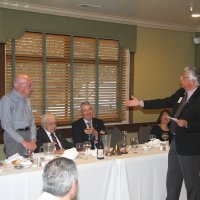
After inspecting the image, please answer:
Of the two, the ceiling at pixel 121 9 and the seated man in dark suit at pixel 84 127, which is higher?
the ceiling at pixel 121 9

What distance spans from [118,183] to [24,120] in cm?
137

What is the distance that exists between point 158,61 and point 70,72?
5.94ft

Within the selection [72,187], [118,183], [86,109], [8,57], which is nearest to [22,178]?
[118,183]

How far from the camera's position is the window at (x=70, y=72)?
17.4ft

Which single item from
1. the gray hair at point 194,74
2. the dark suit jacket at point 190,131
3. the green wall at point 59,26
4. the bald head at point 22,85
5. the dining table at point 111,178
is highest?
the green wall at point 59,26

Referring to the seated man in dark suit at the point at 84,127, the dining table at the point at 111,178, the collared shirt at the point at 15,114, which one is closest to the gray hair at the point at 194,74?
the dining table at the point at 111,178

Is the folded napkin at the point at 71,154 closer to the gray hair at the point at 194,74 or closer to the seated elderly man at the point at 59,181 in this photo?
the gray hair at the point at 194,74

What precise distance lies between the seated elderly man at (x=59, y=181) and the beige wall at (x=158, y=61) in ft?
15.4

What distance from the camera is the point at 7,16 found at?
16.4 feet

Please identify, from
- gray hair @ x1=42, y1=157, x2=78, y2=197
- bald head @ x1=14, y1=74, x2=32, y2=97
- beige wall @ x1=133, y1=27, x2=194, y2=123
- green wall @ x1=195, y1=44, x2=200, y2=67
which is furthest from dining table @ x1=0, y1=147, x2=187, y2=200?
green wall @ x1=195, y1=44, x2=200, y2=67

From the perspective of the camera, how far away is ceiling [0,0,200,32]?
4.84m

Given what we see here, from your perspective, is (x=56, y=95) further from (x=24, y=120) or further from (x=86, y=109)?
(x=24, y=120)

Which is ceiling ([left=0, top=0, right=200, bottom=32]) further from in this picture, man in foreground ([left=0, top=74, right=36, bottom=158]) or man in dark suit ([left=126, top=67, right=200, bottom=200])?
man in dark suit ([left=126, top=67, right=200, bottom=200])

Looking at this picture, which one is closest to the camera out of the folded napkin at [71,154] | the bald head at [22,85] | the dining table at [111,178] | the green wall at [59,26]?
the dining table at [111,178]
